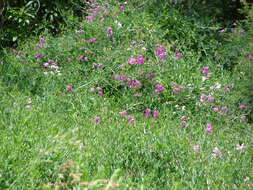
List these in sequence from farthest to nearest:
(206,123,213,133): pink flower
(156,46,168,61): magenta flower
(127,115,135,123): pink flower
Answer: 1. (156,46,168,61): magenta flower
2. (206,123,213,133): pink flower
3. (127,115,135,123): pink flower

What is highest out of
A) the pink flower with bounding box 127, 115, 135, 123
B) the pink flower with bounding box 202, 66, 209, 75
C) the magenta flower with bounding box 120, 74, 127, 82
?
the pink flower with bounding box 127, 115, 135, 123

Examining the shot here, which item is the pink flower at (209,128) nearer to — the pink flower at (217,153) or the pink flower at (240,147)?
the pink flower at (240,147)

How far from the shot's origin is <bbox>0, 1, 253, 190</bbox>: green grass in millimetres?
2205

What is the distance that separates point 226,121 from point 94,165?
1982 millimetres

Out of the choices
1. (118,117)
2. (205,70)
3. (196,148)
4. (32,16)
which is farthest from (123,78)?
(32,16)

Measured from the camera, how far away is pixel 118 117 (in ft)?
11.8

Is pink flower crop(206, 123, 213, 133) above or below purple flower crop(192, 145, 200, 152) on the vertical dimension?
below

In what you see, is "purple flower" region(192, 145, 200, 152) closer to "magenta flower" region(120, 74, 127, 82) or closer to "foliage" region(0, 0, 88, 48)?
"magenta flower" region(120, 74, 127, 82)

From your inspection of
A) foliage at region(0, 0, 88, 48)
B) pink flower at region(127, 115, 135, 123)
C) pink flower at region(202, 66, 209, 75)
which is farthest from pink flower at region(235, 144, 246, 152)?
foliage at region(0, 0, 88, 48)

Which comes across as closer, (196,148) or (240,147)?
(196,148)

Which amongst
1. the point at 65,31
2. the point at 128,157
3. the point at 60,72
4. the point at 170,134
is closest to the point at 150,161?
the point at 128,157

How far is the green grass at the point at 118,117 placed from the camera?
2205mm

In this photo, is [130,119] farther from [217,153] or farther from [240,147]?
[240,147]

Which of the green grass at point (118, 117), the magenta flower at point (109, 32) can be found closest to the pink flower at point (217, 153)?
the green grass at point (118, 117)
